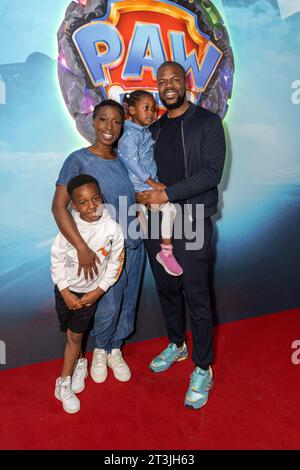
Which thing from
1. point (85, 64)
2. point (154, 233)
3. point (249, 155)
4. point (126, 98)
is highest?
point (85, 64)

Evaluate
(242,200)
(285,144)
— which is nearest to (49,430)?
(242,200)

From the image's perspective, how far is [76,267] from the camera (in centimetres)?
212

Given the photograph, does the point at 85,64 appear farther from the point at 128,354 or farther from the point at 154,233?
the point at 128,354

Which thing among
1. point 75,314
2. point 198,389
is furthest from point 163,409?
point 75,314

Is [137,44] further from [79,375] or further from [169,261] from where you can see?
[79,375]

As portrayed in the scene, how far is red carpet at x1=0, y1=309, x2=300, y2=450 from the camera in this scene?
197 cm

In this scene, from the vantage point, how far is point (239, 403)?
2.25 meters

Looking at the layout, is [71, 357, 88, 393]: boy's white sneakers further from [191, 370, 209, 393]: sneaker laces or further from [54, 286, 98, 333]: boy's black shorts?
[191, 370, 209, 393]: sneaker laces

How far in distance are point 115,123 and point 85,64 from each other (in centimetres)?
59

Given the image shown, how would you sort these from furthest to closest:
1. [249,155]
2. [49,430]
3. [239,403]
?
[249,155] → [239,403] → [49,430]

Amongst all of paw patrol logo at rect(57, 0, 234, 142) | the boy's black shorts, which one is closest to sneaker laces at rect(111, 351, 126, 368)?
the boy's black shorts

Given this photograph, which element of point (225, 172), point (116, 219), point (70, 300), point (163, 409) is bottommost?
point (163, 409)

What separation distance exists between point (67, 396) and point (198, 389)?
744 mm

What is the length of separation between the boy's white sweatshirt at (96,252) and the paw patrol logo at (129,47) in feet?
2.45
